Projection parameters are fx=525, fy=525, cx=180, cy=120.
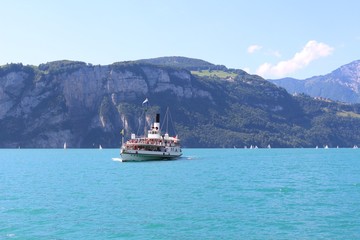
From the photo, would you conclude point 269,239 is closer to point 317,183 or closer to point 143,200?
point 143,200

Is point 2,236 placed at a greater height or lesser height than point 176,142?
lesser

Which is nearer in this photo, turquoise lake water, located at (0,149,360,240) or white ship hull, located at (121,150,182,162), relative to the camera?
turquoise lake water, located at (0,149,360,240)

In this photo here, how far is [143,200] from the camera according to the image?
215ft

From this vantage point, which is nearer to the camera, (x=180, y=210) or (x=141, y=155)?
(x=180, y=210)

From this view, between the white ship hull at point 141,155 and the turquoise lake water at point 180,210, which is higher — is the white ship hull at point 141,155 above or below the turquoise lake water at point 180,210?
above

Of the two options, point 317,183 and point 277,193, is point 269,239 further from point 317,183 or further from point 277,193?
point 317,183

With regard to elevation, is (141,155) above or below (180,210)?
above

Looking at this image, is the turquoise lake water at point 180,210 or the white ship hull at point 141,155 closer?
the turquoise lake water at point 180,210

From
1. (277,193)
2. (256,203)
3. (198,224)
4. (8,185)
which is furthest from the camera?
(8,185)

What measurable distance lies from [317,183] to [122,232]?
173ft

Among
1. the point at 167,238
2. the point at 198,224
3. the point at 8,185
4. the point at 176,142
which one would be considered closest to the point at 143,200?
the point at 198,224

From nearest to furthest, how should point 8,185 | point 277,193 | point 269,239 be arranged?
1. point 269,239
2. point 277,193
3. point 8,185

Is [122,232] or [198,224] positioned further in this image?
[198,224]

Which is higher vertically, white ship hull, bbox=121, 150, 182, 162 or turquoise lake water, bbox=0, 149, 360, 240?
white ship hull, bbox=121, 150, 182, 162
